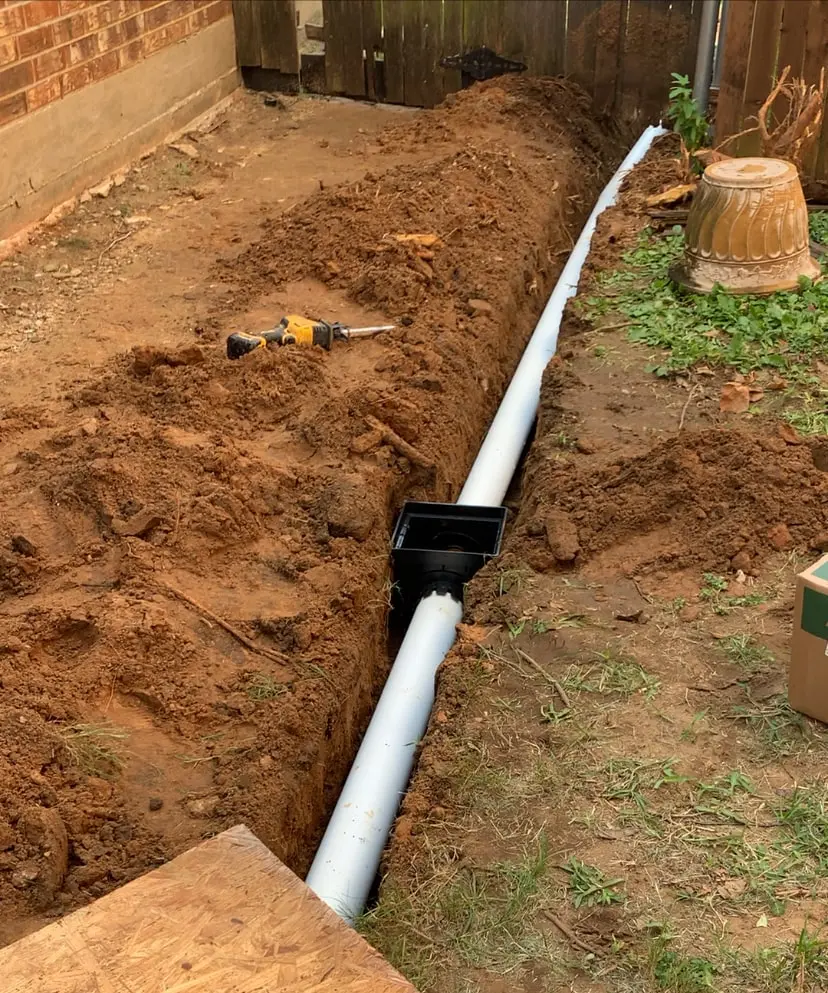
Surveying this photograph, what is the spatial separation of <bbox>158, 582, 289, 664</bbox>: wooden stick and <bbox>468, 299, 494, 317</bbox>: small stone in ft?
8.11

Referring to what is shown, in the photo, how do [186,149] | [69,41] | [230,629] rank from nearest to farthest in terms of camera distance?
[230,629] → [69,41] → [186,149]

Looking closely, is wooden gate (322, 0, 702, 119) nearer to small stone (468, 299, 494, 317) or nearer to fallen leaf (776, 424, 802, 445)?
small stone (468, 299, 494, 317)

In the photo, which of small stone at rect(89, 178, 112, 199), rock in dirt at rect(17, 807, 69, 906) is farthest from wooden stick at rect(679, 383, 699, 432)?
small stone at rect(89, 178, 112, 199)

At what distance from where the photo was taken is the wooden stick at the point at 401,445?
466 cm

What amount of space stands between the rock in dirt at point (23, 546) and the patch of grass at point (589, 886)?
7.49 feet

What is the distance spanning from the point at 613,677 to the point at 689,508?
864 mm

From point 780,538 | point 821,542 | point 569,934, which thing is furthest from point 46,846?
point 821,542

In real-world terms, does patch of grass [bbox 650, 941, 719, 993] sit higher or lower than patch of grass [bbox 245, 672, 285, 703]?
higher

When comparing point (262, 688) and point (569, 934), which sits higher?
point (569, 934)

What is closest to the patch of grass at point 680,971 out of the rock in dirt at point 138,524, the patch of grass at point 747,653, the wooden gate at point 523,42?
the patch of grass at point 747,653

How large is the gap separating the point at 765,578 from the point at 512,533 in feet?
3.01

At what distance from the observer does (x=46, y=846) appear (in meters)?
2.92

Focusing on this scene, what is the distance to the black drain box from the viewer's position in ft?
13.5

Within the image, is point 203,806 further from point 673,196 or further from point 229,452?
point 673,196
